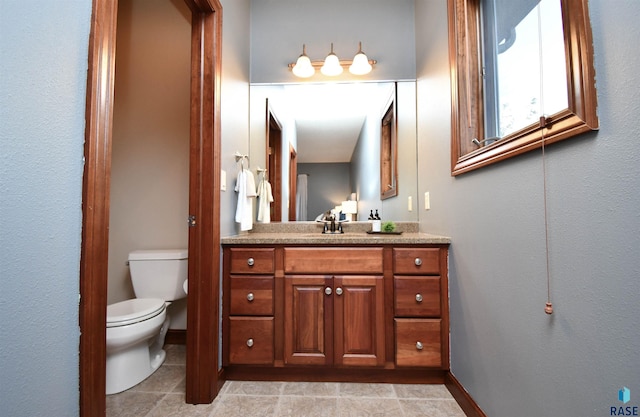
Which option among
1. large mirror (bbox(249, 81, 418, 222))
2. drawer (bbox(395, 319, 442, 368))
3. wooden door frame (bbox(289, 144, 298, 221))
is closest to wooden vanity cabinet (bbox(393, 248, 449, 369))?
drawer (bbox(395, 319, 442, 368))

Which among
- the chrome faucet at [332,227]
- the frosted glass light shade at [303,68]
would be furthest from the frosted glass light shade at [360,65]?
the chrome faucet at [332,227]

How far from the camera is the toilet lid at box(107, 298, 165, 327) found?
1436 mm

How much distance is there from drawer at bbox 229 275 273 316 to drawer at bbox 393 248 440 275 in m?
0.75

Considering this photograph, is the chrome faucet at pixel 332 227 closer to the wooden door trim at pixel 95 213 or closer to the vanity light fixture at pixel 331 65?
the vanity light fixture at pixel 331 65

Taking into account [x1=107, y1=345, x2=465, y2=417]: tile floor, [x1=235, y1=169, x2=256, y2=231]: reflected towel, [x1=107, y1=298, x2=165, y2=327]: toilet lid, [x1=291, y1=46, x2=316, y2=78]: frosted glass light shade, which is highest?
[x1=291, y1=46, x2=316, y2=78]: frosted glass light shade

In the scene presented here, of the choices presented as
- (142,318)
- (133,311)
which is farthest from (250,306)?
(133,311)

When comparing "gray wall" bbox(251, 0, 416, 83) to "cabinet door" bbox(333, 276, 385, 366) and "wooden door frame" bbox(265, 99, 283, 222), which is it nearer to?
"wooden door frame" bbox(265, 99, 283, 222)

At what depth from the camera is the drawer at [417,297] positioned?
4.95ft

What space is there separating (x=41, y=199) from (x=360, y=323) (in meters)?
1.44

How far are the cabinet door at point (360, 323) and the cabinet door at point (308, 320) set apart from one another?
0.19ft

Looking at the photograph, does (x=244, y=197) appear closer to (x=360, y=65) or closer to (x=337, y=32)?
(x=360, y=65)

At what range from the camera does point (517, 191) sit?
93 cm

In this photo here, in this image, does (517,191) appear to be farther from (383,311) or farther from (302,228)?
(302,228)

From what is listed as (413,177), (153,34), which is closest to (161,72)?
(153,34)
